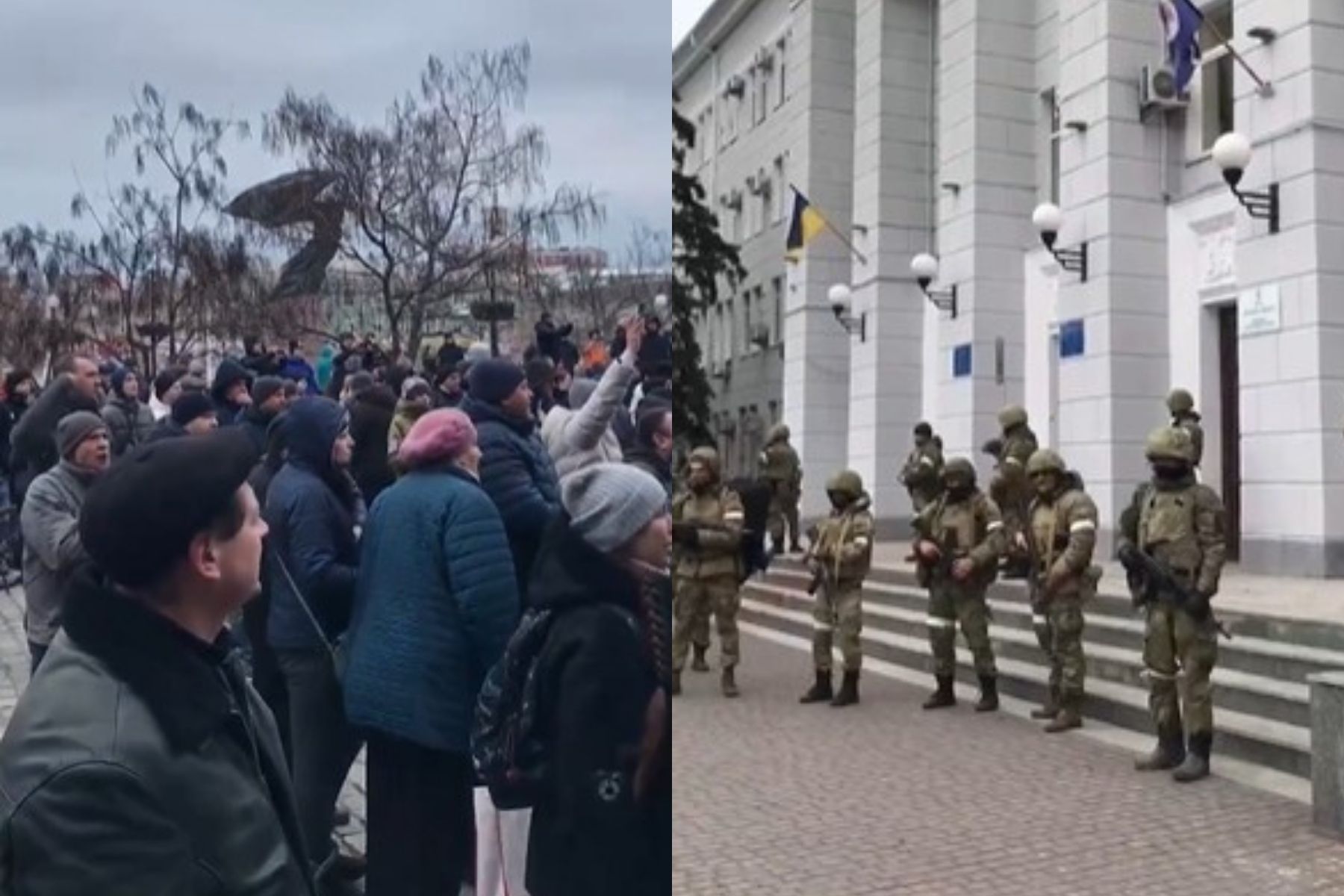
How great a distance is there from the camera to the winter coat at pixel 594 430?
1.94 meters

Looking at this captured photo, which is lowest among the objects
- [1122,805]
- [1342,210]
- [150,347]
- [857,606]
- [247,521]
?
[1122,805]

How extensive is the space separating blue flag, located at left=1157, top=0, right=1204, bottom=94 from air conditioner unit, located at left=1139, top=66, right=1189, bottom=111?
14cm

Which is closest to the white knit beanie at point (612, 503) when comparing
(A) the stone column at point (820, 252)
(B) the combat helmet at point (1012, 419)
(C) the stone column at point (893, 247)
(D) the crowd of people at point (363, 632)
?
(D) the crowd of people at point (363, 632)

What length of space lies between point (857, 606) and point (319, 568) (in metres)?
6.42

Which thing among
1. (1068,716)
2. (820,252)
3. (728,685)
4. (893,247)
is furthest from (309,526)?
(893,247)

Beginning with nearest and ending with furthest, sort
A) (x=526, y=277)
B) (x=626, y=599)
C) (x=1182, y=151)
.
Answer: (x=626, y=599) < (x=526, y=277) < (x=1182, y=151)

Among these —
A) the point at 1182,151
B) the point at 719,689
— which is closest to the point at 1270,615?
the point at 719,689

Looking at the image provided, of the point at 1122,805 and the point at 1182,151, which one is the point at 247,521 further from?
the point at 1182,151

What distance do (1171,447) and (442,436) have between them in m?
5.24

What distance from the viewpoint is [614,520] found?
189 centimetres

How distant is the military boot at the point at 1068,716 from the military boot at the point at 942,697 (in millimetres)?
924

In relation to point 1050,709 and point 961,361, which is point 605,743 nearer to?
point 1050,709

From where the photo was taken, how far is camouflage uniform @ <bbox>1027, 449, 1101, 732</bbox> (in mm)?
7605

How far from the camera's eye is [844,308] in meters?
10.7
